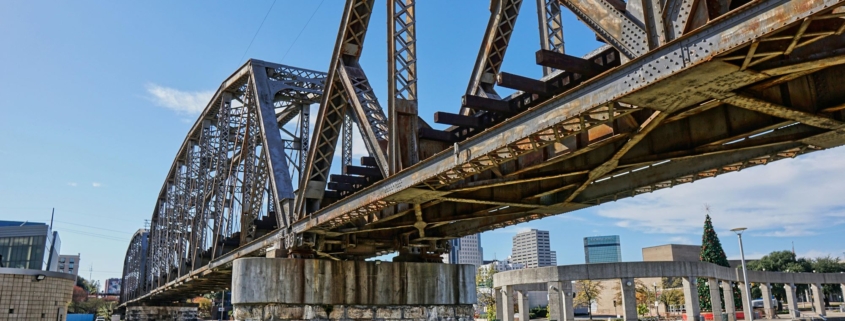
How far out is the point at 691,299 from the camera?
144 feet

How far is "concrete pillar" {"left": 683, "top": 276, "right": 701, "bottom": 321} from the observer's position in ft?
143

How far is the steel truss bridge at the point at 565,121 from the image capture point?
23.0 ft

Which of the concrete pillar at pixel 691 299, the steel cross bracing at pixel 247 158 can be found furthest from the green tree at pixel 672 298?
the steel cross bracing at pixel 247 158

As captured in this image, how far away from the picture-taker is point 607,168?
40.3 ft

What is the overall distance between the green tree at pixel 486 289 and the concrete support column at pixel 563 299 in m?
21.3

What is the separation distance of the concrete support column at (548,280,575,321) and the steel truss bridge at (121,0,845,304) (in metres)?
24.0

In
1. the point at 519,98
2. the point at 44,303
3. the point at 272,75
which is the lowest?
the point at 44,303

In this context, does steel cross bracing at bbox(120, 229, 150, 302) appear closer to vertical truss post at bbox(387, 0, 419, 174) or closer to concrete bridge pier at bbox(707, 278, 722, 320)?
concrete bridge pier at bbox(707, 278, 722, 320)

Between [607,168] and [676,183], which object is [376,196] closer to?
[607,168]

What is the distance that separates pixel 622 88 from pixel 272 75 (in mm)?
25405

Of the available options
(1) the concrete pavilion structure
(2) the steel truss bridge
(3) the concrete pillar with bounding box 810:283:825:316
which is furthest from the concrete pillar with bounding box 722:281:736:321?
(2) the steel truss bridge

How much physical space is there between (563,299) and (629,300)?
508cm

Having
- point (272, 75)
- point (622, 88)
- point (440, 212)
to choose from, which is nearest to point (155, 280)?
point (272, 75)

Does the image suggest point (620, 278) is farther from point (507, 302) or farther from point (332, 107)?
point (332, 107)
